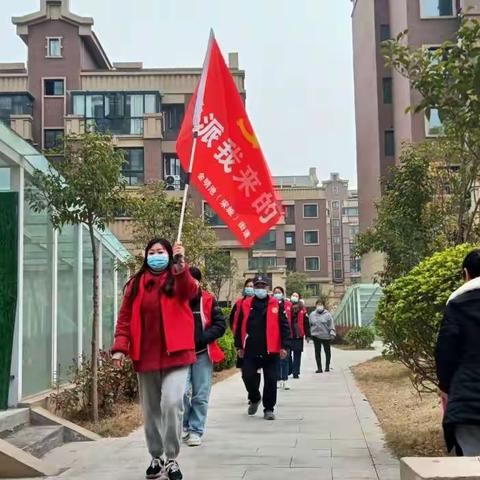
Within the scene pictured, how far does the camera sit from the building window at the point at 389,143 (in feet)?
140

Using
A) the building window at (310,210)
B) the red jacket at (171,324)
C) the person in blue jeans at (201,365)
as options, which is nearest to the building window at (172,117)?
the building window at (310,210)

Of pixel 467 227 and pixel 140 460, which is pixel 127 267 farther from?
pixel 140 460

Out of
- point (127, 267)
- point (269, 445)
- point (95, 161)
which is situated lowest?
point (269, 445)

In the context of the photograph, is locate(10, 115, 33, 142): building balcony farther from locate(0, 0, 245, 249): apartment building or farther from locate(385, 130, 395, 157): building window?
locate(385, 130, 395, 157): building window

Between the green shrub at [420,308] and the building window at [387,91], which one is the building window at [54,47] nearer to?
the building window at [387,91]

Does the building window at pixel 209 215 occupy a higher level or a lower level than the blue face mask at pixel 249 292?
higher

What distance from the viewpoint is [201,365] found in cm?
789

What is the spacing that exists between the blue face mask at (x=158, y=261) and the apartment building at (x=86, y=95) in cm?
3345

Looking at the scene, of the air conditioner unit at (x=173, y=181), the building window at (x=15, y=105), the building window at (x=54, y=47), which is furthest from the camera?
the building window at (x=54, y=47)

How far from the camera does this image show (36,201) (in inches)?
335

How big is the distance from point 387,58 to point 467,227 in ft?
15.8

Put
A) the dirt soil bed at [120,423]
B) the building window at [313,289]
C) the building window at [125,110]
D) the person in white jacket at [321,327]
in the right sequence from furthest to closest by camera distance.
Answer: the building window at [313,289] < the building window at [125,110] < the person in white jacket at [321,327] < the dirt soil bed at [120,423]

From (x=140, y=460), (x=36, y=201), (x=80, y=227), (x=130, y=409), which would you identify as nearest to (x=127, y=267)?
(x=80, y=227)

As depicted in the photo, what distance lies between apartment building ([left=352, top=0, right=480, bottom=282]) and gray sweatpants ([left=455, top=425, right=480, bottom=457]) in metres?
31.5
